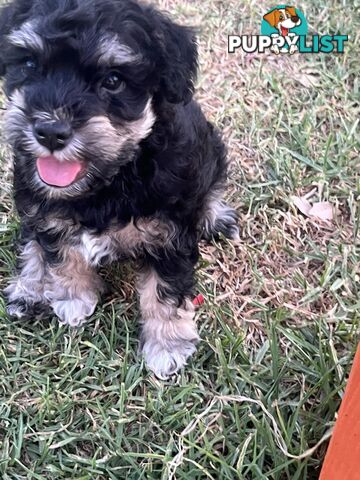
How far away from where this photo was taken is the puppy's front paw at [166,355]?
92.4 inches

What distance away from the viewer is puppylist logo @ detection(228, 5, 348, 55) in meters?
3.79

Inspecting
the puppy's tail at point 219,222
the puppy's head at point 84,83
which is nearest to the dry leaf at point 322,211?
the puppy's tail at point 219,222

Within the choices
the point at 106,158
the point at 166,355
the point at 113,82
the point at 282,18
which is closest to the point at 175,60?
the point at 113,82

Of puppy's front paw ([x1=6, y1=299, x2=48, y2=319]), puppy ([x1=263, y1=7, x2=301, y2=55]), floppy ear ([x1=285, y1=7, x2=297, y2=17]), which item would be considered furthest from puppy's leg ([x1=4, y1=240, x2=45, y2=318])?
floppy ear ([x1=285, y1=7, x2=297, y2=17])

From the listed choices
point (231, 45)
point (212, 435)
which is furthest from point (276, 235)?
point (231, 45)

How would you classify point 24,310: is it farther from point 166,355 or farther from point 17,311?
point 166,355

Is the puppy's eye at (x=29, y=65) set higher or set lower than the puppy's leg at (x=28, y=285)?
higher

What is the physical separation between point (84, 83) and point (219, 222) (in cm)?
111

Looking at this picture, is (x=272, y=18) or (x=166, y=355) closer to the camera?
(x=166, y=355)

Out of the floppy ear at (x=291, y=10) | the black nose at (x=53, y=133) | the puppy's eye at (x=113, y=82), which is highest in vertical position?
the puppy's eye at (x=113, y=82)

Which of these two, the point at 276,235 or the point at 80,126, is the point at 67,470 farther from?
the point at 276,235

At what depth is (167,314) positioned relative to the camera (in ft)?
7.75

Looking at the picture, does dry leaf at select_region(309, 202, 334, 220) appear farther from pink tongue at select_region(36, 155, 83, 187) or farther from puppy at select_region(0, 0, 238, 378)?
pink tongue at select_region(36, 155, 83, 187)

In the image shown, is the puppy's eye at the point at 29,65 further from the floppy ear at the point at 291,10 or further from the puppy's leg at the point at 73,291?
the floppy ear at the point at 291,10
